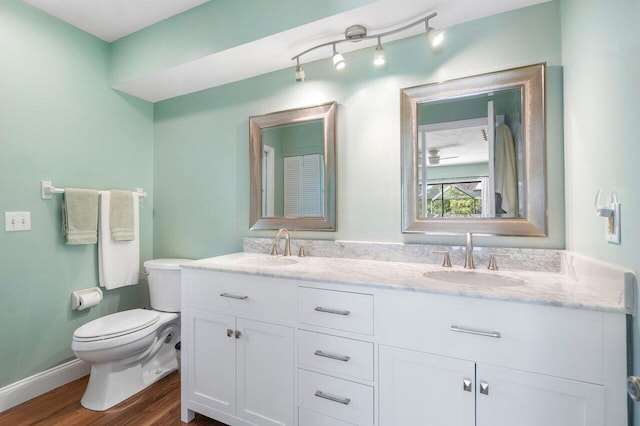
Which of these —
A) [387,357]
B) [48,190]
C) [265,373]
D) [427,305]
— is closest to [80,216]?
[48,190]

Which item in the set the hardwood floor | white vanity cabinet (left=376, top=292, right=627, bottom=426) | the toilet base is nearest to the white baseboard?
the hardwood floor

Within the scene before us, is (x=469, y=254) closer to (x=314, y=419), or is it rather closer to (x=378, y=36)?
(x=314, y=419)

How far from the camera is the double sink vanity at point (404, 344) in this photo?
92cm

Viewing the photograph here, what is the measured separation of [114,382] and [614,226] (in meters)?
2.48

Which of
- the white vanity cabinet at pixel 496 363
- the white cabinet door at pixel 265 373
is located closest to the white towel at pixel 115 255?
the white cabinet door at pixel 265 373

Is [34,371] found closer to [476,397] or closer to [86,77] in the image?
[86,77]

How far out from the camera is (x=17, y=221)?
1807 millimetres

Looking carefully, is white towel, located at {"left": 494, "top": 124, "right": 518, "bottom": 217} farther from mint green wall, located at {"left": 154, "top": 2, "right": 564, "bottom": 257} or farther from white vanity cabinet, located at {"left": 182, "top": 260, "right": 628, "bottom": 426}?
white vanity cabinet, located at {"left": 182, "top": 260, "right": 628, "bottom": 426}

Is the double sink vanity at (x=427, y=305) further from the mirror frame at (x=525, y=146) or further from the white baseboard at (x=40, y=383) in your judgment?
the white baseboard at (x=40, y=383)

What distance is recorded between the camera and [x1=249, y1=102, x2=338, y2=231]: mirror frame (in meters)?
1.89

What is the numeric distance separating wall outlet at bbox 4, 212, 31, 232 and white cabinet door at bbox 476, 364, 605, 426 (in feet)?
8.23

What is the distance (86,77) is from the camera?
7.08 feet

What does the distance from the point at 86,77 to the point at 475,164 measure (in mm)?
2634

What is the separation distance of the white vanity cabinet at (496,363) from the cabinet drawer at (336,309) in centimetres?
5
